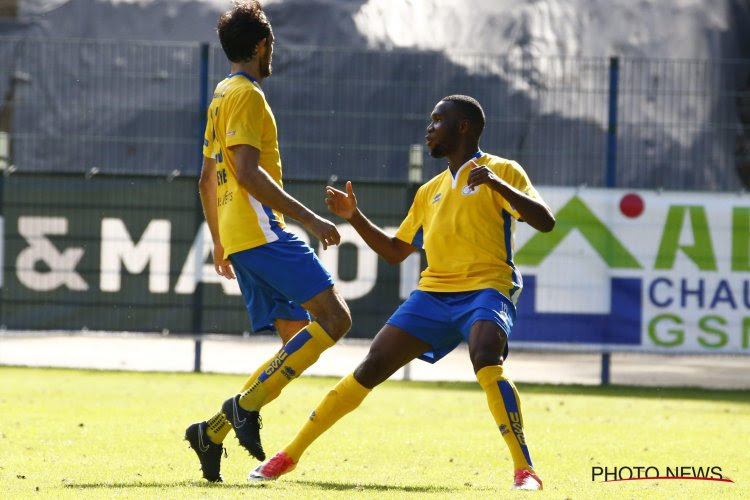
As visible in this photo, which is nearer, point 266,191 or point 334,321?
point 266,191

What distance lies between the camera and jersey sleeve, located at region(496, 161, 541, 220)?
711cm

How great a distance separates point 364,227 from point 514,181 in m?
0.88

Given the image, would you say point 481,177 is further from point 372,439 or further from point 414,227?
point 372,439

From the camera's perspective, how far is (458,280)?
7.25 meters

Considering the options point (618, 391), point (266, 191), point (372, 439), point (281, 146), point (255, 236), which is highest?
point (266, 191)

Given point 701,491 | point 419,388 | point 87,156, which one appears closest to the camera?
point 701,491

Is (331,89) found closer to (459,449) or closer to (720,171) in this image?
(720,171)

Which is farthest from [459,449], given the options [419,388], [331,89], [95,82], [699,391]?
[95,82]

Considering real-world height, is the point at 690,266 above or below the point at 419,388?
above

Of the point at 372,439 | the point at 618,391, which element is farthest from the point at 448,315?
the point at 618,391

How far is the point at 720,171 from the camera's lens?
17031mm

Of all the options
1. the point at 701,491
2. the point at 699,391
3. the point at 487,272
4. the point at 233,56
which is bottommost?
the point at 699,391

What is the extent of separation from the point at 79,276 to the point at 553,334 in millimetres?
4536

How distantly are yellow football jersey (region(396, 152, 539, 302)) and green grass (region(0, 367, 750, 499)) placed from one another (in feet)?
3.19
